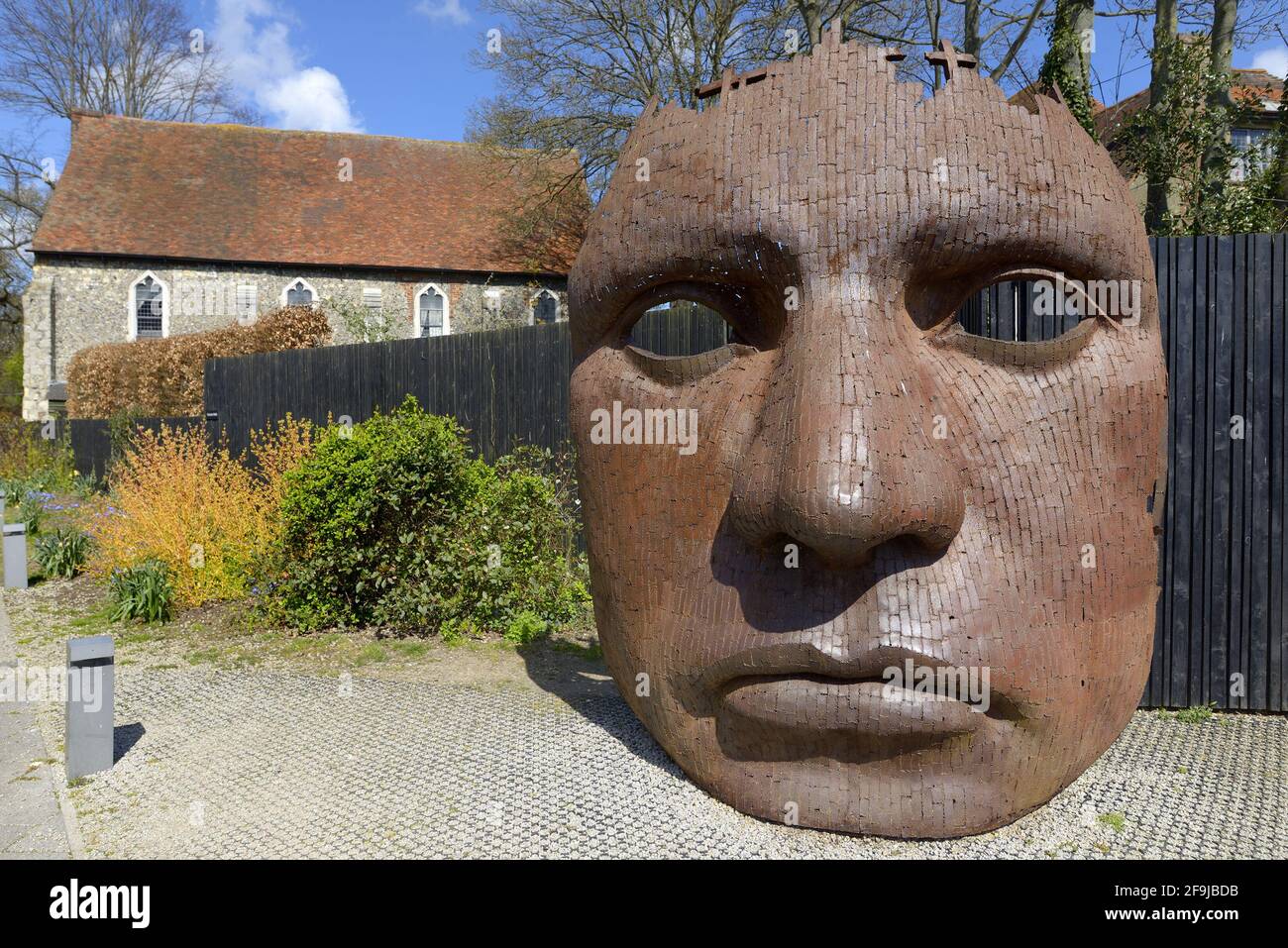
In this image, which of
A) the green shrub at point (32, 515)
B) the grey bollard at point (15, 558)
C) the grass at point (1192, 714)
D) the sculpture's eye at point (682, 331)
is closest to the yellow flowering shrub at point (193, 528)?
the grey bollard at point (15, 558)

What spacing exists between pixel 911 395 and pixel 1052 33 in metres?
8.91

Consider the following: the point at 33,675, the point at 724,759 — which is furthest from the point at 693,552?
the point at 33,675

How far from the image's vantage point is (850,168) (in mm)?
2789

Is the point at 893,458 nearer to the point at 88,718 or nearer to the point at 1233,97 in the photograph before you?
the point at 88,718

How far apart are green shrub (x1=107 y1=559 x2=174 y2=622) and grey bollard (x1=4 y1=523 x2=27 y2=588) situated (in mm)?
2339

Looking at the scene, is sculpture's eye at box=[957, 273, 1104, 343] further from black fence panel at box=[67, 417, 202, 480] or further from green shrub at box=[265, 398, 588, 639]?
black fence panel at box=[67, 417, 202, 480]

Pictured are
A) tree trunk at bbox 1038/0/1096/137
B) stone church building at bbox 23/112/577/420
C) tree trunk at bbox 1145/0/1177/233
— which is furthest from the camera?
stone church building at bbox 23/112/577/420

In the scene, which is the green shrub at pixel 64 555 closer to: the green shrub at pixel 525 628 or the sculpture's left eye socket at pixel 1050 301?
the green shrub at pixel 525 628

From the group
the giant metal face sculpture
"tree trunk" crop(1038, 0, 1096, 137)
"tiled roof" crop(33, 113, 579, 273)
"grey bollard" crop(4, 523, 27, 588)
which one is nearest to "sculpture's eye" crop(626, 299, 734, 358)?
the giant metal face sculpture

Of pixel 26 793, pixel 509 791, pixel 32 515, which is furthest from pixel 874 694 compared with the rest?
pixel 32 515

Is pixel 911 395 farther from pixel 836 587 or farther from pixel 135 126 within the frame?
pixel 135 126

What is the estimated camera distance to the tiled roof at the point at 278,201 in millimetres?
24438

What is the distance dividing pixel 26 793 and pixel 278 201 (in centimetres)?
2547

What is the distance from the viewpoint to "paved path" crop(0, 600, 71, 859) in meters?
3.41
